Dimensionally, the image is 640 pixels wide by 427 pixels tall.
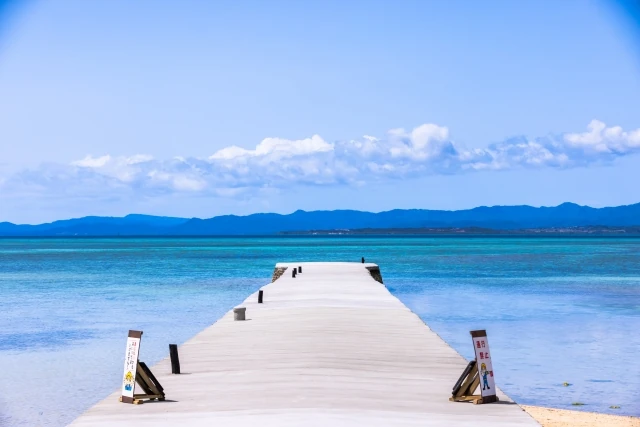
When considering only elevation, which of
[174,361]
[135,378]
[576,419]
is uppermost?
[135,378]

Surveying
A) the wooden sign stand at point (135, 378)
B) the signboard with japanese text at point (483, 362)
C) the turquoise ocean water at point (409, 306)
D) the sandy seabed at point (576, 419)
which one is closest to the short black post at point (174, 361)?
the wooden sign stand at point (135, 378)

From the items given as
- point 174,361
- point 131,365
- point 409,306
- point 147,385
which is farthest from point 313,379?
point 409,306

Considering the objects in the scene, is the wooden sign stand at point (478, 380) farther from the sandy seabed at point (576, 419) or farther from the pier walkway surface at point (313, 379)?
the sandy seabed at point (576, 419)

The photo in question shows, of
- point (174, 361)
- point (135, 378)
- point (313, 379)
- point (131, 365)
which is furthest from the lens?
point (174, 361)

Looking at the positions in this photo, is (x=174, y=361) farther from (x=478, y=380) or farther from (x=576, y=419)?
(x=576, y=419)

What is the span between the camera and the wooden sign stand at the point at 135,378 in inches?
398

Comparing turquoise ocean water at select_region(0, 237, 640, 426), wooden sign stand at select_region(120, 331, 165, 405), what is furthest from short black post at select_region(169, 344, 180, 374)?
turquoise ocean water at select_region(0, 237, 640, 426)

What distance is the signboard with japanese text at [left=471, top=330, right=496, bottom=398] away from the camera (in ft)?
32.2

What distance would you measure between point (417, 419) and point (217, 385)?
318 cm

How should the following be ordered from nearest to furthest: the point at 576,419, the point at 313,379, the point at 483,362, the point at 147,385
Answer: the point at 483,362 → the point at 147,385 → the point at 313,379 → the point at 576,419

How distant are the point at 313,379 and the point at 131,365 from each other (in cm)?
268

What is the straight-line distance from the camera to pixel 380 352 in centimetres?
1460

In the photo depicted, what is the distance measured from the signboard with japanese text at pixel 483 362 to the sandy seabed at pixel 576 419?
24.5 feet

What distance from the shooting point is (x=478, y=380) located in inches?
403
